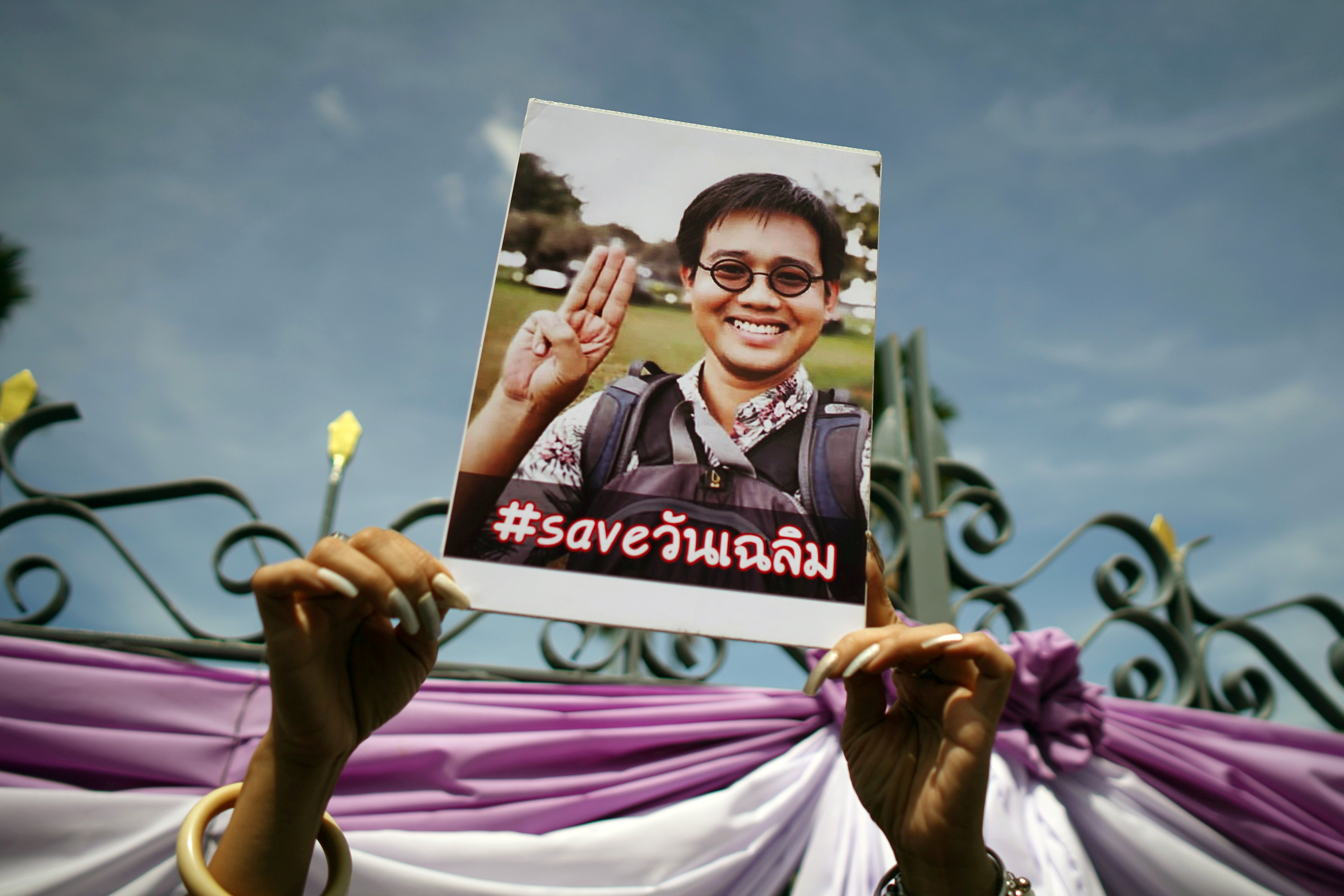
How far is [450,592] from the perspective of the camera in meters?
0.81

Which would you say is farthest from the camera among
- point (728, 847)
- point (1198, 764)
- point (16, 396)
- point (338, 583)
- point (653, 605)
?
point (16, 396)

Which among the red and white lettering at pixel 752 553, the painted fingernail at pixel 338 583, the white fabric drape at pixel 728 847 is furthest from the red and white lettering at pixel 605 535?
the white fabric drape at pixel 728 847

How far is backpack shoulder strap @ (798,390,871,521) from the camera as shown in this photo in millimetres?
947

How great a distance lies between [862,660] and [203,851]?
0.84 meters

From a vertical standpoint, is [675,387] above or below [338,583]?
above

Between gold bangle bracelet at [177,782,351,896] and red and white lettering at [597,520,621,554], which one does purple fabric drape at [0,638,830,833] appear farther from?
red and white lettering at [597,520,621,554]

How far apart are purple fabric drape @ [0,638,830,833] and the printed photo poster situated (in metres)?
1.37

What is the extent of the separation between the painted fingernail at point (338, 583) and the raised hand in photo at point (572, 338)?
30 centimetres

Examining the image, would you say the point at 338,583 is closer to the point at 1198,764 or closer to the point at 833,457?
the point at 833,457

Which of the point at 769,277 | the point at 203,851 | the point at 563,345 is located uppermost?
the point at 769,277

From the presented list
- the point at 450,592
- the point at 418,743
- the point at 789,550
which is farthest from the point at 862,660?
the point at 418,743

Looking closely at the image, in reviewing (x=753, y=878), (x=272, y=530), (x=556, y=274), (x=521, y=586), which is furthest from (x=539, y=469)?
(x=272, y=530)

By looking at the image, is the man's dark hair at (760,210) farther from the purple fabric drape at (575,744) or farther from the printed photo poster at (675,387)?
the purple fabric drape at (575,744)

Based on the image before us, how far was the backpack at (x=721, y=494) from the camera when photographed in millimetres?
903
